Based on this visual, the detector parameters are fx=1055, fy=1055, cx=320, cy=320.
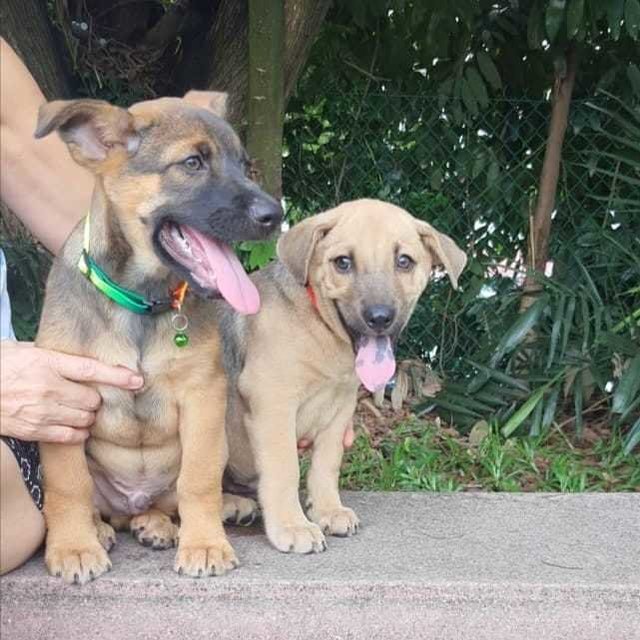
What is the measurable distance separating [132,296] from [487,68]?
11.5ft

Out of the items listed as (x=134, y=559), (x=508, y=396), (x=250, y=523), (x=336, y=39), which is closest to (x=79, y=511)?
(x=134, y=559)

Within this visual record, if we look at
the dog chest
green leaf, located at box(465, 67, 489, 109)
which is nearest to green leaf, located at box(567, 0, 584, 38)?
green leaf, located at box(465, 67, 489, 109)

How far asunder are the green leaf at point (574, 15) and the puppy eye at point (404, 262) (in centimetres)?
184

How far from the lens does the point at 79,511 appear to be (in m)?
3.10

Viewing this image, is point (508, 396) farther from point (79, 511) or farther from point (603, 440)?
point (79, 511)

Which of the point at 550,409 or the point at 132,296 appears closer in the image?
the point at 132,296

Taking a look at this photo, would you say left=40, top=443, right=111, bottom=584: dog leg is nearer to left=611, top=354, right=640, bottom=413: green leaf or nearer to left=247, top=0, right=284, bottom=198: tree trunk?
left=247, top=0, right=284, bottom=198: tree trunk

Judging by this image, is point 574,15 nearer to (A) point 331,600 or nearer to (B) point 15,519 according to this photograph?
(A) point 331,600

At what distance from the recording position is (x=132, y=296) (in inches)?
121

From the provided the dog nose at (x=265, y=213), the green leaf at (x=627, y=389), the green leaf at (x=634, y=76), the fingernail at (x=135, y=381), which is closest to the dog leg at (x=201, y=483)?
the fingernail at (x=135, y=381)

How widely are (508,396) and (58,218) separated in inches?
117

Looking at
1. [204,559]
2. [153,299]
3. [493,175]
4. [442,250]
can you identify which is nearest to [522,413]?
[493,175]

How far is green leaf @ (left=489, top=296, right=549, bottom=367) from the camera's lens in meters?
5.61

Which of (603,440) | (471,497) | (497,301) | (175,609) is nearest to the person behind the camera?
(175,609)
